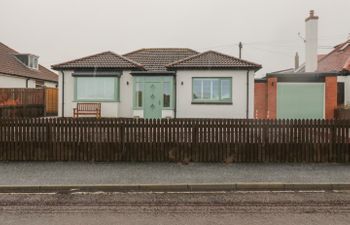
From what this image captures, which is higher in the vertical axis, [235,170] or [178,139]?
[178,139]

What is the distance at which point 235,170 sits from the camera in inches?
325

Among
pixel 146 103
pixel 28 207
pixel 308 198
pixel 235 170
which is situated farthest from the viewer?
pixel 146 103

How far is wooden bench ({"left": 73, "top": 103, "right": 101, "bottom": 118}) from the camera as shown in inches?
754

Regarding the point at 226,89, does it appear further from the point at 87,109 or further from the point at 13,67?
the point at 13,67

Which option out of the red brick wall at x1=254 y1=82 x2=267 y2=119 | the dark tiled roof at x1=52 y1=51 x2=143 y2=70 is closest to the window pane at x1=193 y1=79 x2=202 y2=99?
the dark tiled roof at x1=52 y1=51 x2=143 y2=70

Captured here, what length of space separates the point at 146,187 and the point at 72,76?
582 inches

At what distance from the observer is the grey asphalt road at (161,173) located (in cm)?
725

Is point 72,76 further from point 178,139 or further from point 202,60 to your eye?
point 178,139

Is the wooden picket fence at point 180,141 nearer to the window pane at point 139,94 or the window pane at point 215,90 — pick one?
the window pane at point 215,90

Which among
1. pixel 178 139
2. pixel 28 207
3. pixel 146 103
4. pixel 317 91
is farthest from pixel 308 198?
pixel 317 91

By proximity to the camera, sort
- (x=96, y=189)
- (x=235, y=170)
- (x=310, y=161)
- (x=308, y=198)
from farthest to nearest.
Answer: (x=310, y=161) < (x=235, y=170) < (x=96, y=189) < (x=308, y=198)

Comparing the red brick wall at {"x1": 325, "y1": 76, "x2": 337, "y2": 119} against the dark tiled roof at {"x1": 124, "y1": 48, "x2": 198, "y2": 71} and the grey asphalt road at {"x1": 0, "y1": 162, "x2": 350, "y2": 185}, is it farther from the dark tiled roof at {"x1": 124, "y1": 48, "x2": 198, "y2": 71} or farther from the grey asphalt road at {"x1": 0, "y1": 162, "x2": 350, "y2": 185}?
the grey asphalt road at {"x1": 0, "y1": 162, "x2": 350, "y2": 185}

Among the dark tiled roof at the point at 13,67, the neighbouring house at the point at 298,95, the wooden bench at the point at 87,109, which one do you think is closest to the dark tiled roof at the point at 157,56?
the wooden bench at the point at 87,109

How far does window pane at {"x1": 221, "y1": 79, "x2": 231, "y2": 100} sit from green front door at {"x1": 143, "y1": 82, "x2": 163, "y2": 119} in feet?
12.3
